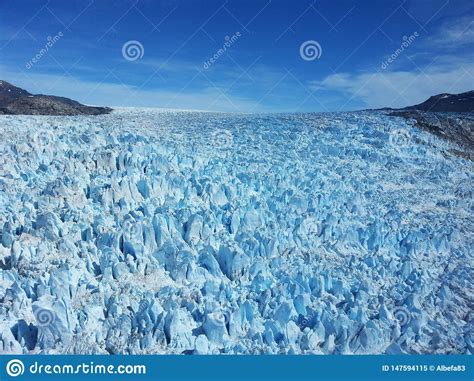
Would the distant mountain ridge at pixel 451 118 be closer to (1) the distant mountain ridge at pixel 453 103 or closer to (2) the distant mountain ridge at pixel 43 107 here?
(1) the distant mountain ridge at pixel 453 103

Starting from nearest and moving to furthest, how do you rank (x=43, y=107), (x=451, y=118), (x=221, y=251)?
(x=221, y=251)
(x=451, y=118)
(x=43, y=107)

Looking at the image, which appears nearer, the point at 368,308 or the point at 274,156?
the point at 368,308

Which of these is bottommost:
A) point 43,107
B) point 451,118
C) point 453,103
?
point 451,118

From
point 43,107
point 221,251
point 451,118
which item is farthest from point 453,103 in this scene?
point 43,107

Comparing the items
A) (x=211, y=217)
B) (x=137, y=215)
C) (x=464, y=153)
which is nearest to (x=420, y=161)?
(x=464, y=153)

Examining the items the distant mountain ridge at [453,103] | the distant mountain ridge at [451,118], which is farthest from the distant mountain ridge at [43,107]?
the distant mountain ridge at [453,103]

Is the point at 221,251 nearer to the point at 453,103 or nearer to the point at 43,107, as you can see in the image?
the point at 43,107

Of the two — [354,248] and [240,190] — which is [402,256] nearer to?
[354,248]

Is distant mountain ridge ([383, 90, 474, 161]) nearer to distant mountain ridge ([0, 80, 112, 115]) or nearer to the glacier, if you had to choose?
the glacier

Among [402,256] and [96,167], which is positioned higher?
[96,167]
